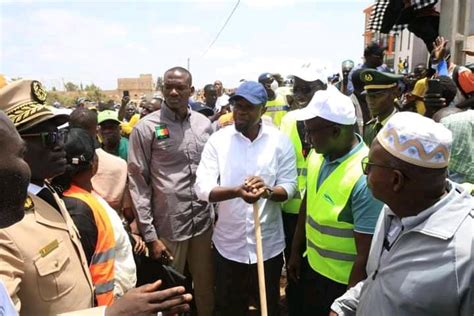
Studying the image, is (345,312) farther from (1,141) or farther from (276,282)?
(1,141)

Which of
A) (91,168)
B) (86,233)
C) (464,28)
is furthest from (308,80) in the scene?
(464,28)

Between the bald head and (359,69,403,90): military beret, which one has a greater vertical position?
(359,69,403,90): military beret

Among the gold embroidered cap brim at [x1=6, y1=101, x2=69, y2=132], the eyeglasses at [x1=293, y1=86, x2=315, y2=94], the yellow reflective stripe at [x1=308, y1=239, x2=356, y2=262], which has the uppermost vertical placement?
the gold embroidered cap brim at [x1=6, y1=101, x2=69, y2=132]

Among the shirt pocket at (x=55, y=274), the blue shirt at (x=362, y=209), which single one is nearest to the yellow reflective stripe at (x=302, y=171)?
the blue shirt at (x=362, y=209)

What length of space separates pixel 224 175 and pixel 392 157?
1.68m

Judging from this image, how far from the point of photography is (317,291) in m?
2.64

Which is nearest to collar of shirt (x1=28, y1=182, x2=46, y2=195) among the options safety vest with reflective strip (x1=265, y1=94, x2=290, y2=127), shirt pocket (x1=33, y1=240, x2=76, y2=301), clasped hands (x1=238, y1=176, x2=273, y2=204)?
shirt pocket (x1=33, y1=240, x2=76, y2=301)

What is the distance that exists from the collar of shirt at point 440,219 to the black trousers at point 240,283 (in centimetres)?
172

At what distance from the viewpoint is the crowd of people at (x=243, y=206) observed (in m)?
1.47

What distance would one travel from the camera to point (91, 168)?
7.30 ft

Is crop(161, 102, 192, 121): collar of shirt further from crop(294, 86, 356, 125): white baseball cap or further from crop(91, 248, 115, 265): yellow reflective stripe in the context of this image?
crop(91, 248, 115, 265): yellow reflective stripe

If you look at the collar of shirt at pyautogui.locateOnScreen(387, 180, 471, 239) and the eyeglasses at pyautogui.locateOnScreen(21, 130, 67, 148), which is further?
the eyeglasses at pyautogui.locateOnScreen(21, 130, 67, 148)

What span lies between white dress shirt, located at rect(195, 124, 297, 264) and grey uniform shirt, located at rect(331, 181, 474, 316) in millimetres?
1464

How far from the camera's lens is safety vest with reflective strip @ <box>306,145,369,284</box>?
7.57 ft
